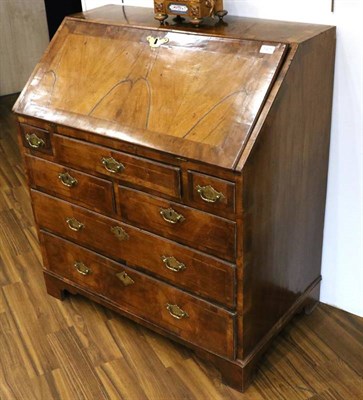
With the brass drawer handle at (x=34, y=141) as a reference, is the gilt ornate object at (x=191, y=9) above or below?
above

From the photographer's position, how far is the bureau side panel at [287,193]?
166cm

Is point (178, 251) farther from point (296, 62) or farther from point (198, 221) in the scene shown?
point (296, 62)

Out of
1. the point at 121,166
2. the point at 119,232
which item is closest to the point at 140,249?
the point at 119,232

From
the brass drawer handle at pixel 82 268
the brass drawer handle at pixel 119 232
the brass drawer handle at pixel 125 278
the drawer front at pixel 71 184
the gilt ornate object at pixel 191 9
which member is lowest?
the brass drawer handle at pixel 82 268

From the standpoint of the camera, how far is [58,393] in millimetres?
1969

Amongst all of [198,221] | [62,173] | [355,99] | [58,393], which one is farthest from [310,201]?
[58,393]

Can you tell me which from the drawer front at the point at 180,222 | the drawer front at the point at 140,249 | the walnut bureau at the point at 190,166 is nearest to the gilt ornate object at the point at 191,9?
the walnut bureau at the point at 190,166

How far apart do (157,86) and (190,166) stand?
0.31 metres

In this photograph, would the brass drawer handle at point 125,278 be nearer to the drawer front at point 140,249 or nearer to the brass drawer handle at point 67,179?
the drawer front at point 140,249

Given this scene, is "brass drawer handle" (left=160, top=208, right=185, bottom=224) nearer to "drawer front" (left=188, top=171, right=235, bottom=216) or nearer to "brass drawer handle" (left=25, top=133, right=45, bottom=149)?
"drawer front" (left=188, top=171, right=235, bottom=216)

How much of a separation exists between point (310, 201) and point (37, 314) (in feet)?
3.83

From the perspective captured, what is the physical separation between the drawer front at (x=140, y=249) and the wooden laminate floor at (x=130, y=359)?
0.34 metres

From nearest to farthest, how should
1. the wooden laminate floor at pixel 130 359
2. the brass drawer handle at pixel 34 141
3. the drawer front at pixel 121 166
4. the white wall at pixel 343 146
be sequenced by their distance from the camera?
the drawer front at pixel 121 166 < the white wall at pixel 343 146 < the wooden laminate floor at pixel 130 359 < the brass drawer handle at pixel 34 141

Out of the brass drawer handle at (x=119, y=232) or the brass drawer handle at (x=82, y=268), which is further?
the brass drawer handle at (x=82, y=268)
